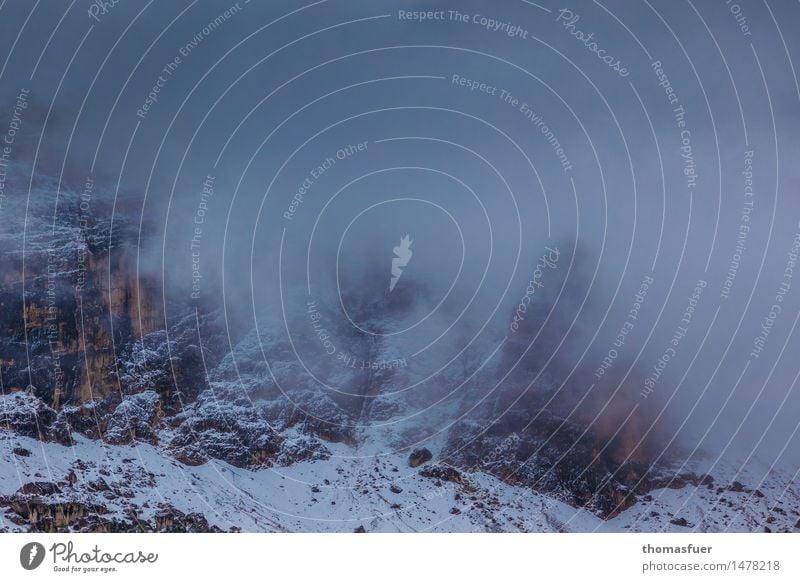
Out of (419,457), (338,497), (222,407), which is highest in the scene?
(222,407)

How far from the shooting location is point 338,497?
157 metres

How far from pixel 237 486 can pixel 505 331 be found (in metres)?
80.8

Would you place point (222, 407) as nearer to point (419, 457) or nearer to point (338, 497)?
point (338, 497)

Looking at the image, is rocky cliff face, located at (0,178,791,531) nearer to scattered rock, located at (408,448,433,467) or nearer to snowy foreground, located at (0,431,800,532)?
scattered rock, located at (408,448,433,467)

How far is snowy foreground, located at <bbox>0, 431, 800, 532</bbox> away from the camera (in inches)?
5246

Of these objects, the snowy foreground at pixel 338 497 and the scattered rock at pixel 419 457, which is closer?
the snowy foreground at pixel 338 497

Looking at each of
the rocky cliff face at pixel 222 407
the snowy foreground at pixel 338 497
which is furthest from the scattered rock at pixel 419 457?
the snowy foreground at pixel 338 497

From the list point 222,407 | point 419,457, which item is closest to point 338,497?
point 419,457

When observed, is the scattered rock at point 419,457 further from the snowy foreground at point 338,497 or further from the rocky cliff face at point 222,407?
the snowy foreground at point 338,497

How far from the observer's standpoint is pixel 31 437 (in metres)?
150

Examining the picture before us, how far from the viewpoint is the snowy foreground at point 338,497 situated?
133 metres

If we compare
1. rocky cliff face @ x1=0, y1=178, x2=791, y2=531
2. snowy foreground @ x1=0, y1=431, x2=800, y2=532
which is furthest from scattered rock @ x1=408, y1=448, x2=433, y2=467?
snowy foreground @ x1=0, y1=431, x2=800, y2=532
